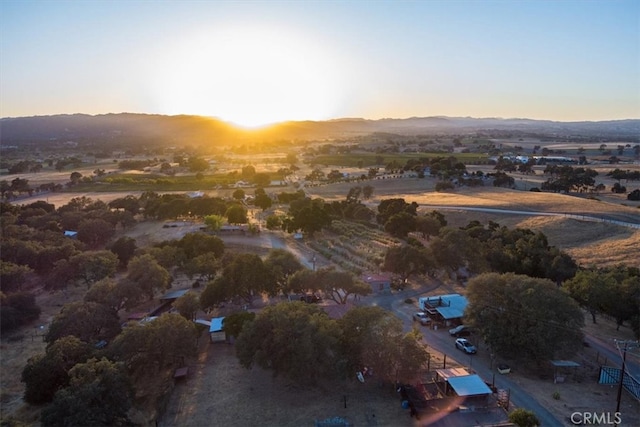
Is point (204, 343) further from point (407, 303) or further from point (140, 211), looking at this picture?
point (140, 211)

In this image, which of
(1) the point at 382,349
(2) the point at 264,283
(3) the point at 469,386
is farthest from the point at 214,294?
(3) the point at 469,386

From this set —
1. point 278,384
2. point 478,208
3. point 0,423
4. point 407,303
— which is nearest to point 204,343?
point 278,384

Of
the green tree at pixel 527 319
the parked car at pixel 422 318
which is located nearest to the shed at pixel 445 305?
the parked car at pixel 422 318

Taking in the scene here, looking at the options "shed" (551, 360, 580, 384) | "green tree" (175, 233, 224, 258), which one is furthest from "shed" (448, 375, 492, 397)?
"green tree" (175, 233, 224, 258)

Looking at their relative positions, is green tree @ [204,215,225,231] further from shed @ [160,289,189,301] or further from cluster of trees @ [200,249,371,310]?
cluster of trees @ [200,249,371,310]

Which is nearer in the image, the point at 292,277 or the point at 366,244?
the point at 292,277

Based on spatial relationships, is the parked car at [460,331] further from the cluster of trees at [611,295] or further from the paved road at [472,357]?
the cluster of trees at [611,295]
